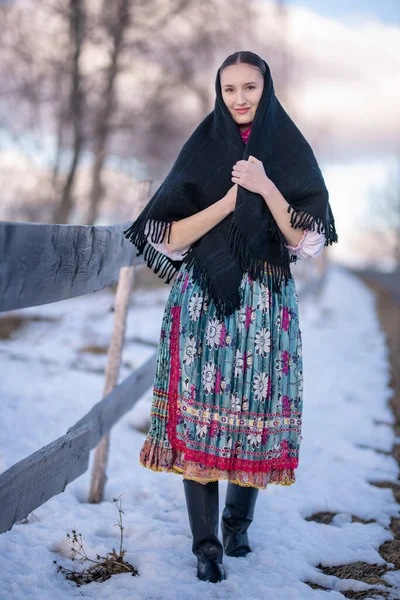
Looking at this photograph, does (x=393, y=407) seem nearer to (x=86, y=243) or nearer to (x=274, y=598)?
(x=274, y=598)

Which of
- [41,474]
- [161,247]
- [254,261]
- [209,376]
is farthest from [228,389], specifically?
[41,474]

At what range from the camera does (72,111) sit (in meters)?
11.9

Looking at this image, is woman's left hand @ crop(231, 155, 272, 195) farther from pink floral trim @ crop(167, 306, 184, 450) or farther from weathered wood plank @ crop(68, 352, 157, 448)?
weathered wood plank @ crop(68, 352, 157, 448)

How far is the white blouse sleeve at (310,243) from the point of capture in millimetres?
2455

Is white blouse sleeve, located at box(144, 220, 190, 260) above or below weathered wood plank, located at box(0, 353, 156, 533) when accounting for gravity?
above

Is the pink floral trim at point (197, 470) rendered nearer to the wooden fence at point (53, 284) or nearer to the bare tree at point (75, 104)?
the wooden fence at point (53, 284)

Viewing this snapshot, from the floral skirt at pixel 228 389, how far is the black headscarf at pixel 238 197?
0.21 ft

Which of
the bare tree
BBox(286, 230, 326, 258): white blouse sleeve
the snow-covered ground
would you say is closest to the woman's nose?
BBox(286, 230, 326, 258): white blouse sleeve

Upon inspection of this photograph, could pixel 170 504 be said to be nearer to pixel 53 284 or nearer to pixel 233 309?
pixel 233 309

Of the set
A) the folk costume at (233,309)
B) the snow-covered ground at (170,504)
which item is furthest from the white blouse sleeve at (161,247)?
the snow-covered ground at (170,504)

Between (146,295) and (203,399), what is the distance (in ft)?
38.3

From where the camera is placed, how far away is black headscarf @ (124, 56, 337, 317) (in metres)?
2.40

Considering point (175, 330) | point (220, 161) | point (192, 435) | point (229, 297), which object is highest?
point (220, 161)

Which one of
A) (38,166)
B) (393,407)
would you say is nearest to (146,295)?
(38,166)
